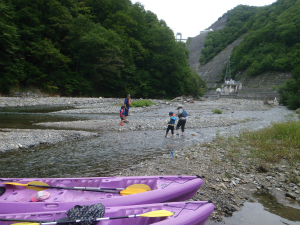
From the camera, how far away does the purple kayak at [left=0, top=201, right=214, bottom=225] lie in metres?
3.12

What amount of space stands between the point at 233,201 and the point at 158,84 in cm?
4742

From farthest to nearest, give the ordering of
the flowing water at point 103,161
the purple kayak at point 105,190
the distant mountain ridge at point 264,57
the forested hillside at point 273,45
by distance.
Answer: the forested hillside at point 273,45
the distant mountain ridge at point 264,57
the flowing water at point 103,161
the purple kayak at point 105,190

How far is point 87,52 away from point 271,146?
37896 mm

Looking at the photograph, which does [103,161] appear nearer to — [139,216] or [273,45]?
[139,216]

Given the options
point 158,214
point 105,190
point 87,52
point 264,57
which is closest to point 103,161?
point 105,190

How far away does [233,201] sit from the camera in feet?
14.7

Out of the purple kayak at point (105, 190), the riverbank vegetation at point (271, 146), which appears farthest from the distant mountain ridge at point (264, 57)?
the purple kayak at point (105, 190)

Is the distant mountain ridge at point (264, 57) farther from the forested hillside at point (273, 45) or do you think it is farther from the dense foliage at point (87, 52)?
the dense foliage at point (87, 52)

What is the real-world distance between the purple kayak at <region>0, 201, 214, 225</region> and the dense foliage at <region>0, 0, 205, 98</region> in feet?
102

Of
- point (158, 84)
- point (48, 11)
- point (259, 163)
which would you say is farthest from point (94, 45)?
point (259, 163)

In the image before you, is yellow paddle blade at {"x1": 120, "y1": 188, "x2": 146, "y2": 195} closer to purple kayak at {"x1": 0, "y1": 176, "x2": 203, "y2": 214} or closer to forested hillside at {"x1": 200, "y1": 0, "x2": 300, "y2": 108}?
purple kayak at {"x1": 0, "y1": 176, "x2": 203, "y2": 214}

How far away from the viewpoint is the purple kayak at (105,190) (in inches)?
150

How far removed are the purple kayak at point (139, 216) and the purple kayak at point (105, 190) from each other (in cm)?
33

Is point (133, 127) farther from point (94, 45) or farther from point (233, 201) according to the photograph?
point (94, 45)
